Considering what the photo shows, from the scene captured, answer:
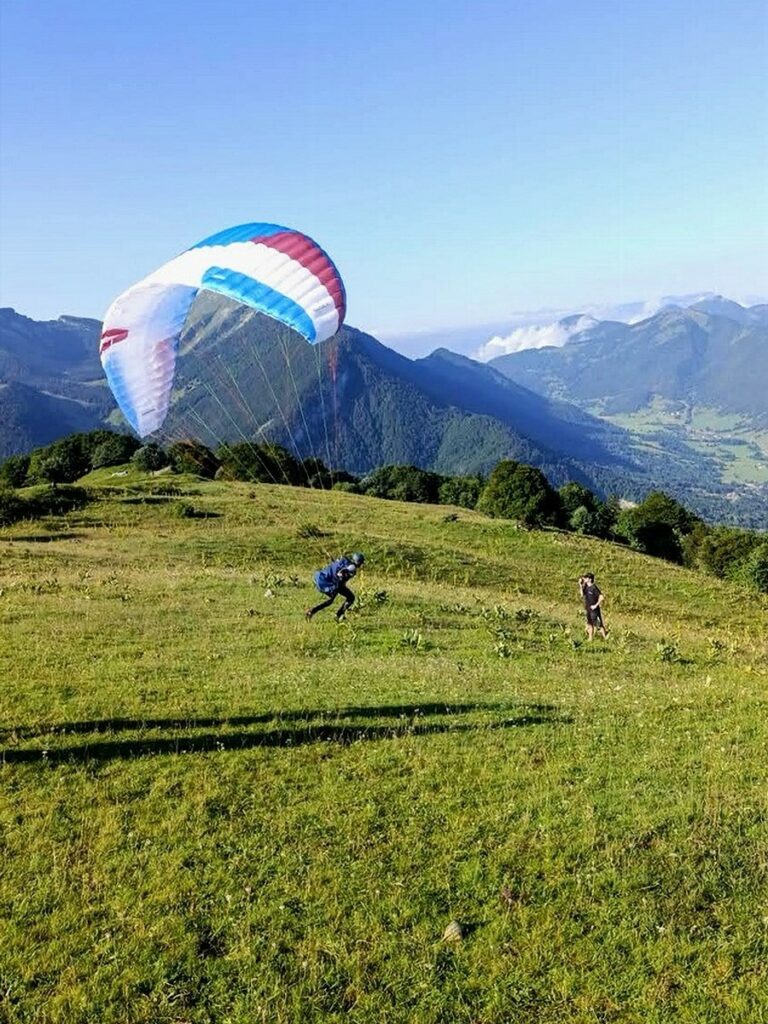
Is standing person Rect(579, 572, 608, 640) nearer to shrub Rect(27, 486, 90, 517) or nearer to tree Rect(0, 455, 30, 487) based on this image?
shrub Rect(27, 486, 90, 517)

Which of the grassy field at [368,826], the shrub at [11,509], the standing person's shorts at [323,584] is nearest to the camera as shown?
the grassy field at [368,826]

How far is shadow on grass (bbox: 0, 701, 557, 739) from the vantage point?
487 inches

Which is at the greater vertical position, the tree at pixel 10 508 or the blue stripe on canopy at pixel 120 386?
the blue stripe on canopy at pixel 120 386

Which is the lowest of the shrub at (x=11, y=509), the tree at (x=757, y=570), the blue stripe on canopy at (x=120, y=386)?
the tree at (x=757, y=570)

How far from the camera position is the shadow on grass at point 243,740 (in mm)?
→ 11312

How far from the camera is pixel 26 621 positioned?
66.3ft

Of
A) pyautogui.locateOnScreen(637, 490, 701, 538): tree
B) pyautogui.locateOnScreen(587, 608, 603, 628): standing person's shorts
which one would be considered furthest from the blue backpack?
pyautogui.locateOnScreen(637, 490, 701, 538): tree

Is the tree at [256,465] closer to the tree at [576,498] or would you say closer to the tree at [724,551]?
the tree at [576,498]

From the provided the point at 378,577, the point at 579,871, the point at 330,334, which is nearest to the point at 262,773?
the point at 579,871

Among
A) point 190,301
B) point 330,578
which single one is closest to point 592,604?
point 330,578

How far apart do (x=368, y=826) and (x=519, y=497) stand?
235ft

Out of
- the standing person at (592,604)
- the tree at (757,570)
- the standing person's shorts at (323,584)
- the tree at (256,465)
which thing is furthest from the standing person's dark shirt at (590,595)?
the tree at (757,570)

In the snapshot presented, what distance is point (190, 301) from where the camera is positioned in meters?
19.5

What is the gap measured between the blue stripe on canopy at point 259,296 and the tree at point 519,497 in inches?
2355
